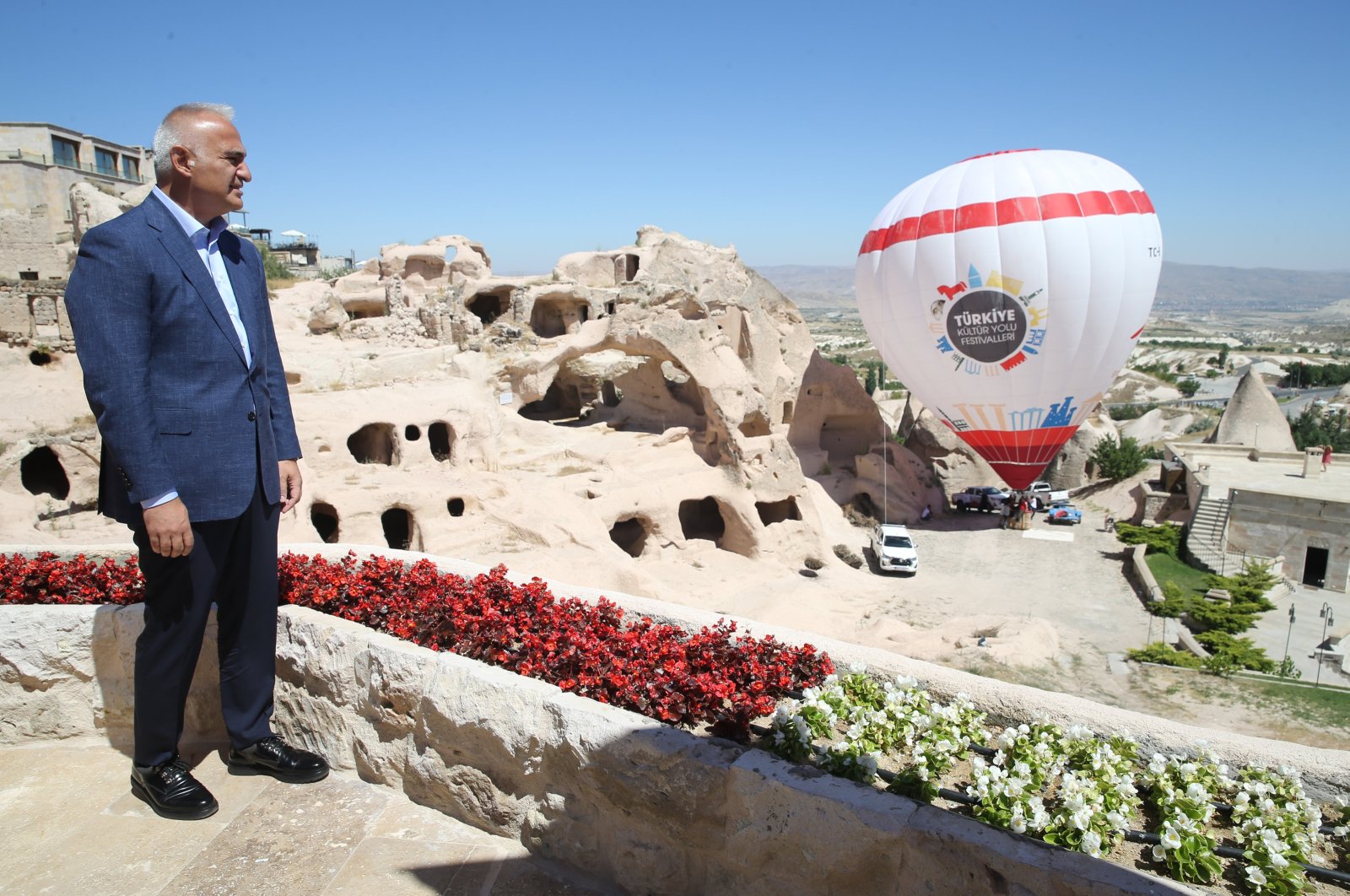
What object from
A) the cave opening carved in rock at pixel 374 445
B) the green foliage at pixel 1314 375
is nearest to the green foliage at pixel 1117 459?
the cave opening carved in rock at pixel 374 445

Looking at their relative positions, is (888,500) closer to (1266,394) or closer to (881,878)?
(1266,394)

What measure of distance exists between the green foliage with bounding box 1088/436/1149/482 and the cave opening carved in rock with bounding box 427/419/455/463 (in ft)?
78.0

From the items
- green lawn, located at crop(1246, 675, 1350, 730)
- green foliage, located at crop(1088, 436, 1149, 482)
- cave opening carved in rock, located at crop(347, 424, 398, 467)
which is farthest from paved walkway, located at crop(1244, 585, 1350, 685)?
cave opening carved in rock, located at crop(347, 424, 398, 467)

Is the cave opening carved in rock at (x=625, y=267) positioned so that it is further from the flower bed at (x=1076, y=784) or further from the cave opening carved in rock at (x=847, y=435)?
the flower bed at (x=1076, y=784)

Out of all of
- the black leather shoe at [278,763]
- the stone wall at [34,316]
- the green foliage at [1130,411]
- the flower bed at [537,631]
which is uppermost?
the stone wall at [34,316]

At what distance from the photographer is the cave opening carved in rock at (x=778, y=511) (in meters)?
20.7

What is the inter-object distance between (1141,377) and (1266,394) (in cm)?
6337

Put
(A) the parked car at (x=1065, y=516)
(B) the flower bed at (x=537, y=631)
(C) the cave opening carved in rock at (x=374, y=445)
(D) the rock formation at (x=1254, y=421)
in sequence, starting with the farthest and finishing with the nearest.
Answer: (D) the rock formation at (x=1254, y=421) < (A) the parked car at (x=1065, y=516) < (C) the cave opening carved in rock at (x=374, y=445) < (B) the flower bed at (x=537, y=631)

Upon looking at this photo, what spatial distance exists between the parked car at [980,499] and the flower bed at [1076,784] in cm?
2483

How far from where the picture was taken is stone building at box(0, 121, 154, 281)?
28.8 metres

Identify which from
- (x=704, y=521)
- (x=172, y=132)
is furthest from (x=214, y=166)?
(x=704, y=521)

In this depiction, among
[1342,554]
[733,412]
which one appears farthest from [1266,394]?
[733,412]

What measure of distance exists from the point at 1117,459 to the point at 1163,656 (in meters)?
18.6

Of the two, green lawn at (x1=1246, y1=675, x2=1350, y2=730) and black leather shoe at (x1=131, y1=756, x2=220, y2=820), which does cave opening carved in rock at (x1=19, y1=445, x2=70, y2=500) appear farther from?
green lawn at (x1=1246, y1=675, x2=1350, y2=730)
